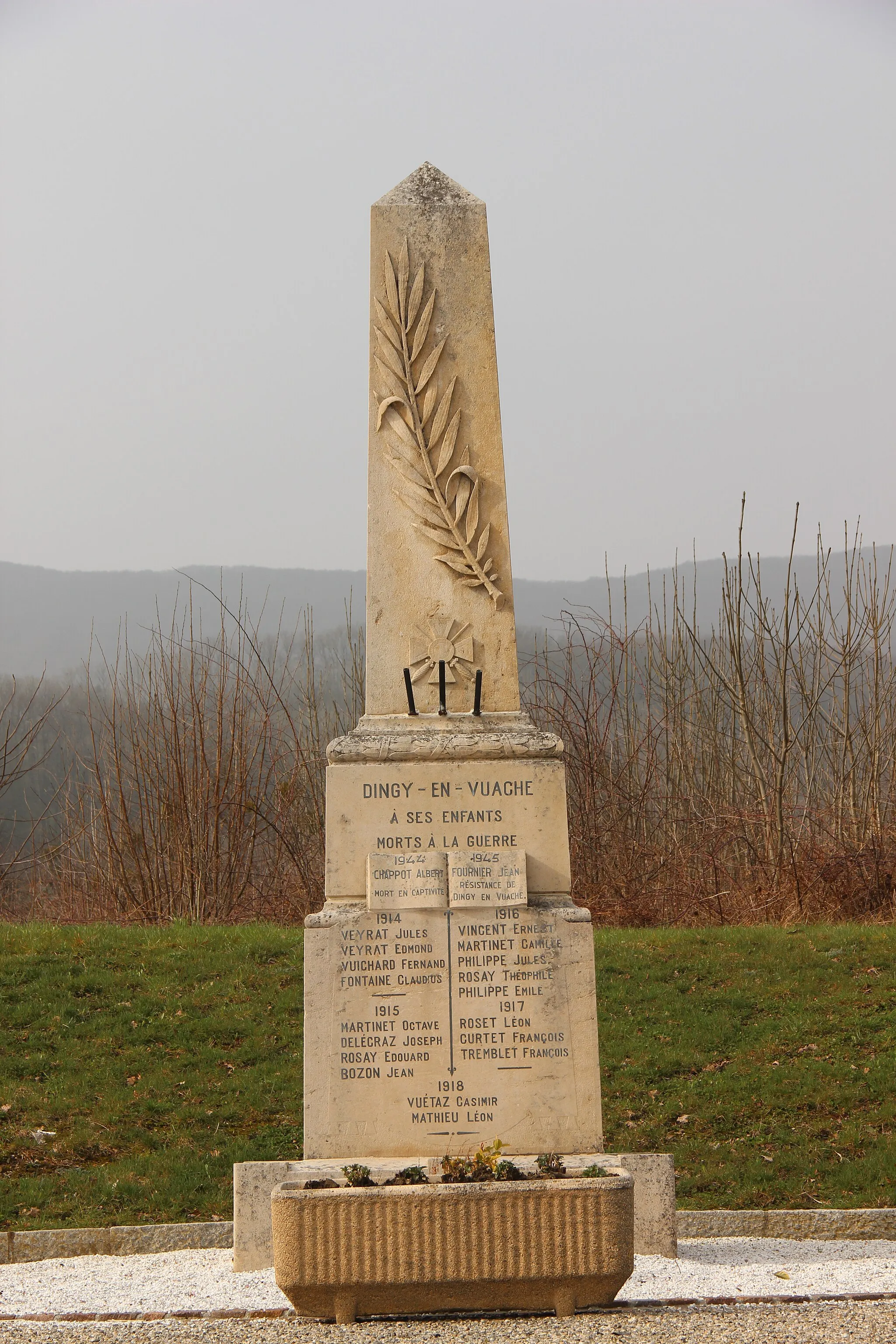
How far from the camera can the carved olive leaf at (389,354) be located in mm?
6086

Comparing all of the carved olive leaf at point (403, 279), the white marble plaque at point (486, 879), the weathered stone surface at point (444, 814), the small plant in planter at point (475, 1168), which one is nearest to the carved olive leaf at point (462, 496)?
the carved olive leaf at point (403, 279)

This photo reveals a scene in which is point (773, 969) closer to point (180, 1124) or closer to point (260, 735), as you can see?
point (180, 1124)

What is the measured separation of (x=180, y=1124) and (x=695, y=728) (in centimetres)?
797

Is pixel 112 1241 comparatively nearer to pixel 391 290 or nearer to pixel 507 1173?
pixel 507 1173

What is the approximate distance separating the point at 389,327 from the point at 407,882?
2539 mm

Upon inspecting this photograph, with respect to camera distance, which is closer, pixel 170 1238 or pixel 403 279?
pixel 403 279

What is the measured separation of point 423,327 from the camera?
19.9ft

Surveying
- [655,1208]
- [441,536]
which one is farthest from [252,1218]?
[441,536]

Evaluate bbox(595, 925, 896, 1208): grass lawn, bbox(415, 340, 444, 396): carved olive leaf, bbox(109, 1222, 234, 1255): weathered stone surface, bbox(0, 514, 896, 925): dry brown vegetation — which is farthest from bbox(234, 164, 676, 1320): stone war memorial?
bbox(0, 514, 896, 925): dry brown vegetation

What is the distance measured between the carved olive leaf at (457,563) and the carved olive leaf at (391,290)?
113 centimetres

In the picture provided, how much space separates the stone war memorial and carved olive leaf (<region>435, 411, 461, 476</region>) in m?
0.01

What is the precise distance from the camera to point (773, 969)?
9648mm

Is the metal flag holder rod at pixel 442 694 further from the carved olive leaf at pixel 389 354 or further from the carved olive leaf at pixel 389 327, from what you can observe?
the carved olive leaf at pixel 389 327

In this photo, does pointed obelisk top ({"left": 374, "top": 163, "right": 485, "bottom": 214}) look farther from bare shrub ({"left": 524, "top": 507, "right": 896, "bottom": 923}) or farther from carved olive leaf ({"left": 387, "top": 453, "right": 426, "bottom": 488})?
bare shrub ({"left": 524, "top": 507, "right": 896, "bottom": 923})
